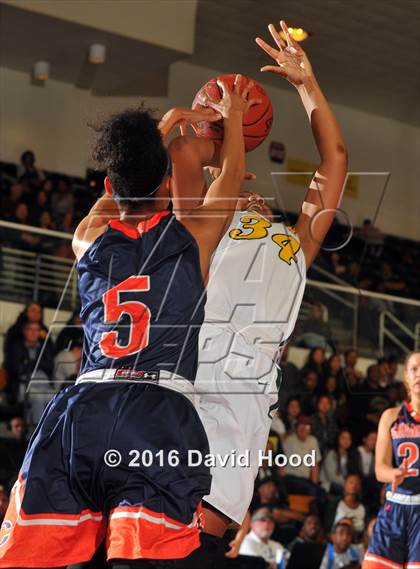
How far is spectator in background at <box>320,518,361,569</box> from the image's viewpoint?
7965mm

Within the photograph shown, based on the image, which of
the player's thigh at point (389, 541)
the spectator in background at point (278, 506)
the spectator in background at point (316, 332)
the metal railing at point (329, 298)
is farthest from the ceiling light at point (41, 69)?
the player's thigh at point (389, 541)

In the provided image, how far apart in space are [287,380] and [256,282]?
5.50 m

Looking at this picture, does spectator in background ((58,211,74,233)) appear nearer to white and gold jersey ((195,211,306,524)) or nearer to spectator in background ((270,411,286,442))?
spectator in background ((270,411,286,442))

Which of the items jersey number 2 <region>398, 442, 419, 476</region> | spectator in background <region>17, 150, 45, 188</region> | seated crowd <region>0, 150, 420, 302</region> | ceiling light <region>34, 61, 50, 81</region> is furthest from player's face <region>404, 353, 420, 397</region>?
ceiling light <region>34, 61, 50, 81</region>

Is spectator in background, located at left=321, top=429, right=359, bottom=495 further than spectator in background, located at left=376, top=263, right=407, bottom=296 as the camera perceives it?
No

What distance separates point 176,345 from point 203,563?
2.52 feet

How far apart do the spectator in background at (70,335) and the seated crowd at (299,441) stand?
0.03 ft

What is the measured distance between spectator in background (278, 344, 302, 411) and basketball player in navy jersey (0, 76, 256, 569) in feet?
19.8

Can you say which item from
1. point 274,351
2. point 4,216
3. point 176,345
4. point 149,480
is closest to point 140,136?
point 176,345

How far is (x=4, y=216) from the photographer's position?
10531 millimetres

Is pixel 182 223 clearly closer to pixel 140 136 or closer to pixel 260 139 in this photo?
pixel 140 136

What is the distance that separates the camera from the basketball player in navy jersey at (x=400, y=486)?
5.52 meters

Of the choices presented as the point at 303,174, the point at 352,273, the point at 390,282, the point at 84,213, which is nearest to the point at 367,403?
the point at 352,273

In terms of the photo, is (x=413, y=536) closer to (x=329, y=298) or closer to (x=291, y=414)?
(x=291, y=414)
